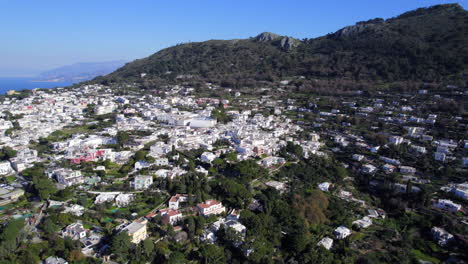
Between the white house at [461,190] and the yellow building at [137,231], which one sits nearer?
the yellow building at [137,231]

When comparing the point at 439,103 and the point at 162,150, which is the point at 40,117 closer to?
the point at 162,150

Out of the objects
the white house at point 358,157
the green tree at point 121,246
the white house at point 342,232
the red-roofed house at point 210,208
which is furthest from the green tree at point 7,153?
the white house at point 358,157

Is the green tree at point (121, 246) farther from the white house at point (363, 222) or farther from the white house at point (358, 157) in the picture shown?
the white house at point (358, 157)

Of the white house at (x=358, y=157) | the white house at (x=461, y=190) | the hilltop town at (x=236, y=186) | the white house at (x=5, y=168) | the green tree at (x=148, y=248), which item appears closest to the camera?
the green tree at (x=148, y=248)

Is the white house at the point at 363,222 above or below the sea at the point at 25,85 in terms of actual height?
above

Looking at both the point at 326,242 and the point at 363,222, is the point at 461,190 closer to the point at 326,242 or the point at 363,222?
the point at 363,222

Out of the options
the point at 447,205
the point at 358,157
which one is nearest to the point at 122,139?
the point at 358,157

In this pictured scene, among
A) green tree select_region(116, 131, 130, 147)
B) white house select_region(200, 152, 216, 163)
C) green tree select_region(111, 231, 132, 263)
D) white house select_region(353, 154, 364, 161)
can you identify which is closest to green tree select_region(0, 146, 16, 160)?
green tree select_region(116, 131, 130, 147)

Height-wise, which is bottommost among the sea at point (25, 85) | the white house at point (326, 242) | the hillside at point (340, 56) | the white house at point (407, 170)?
the sea at point (25, 85)
